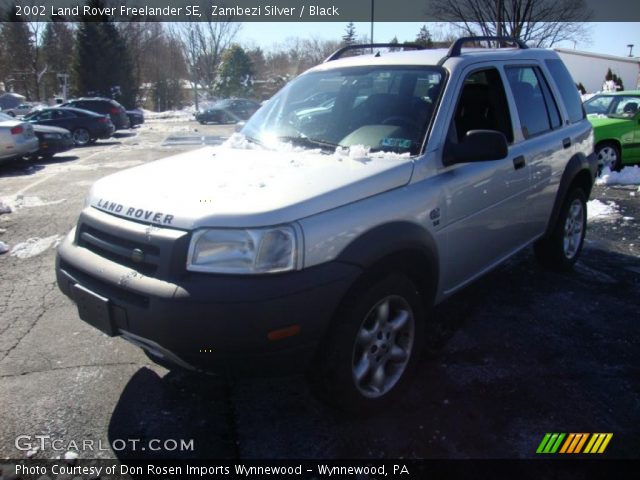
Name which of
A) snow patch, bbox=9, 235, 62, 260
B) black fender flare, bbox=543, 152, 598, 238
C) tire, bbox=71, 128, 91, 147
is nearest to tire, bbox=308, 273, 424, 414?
black fender flare, bbox=543, 152, 598, 238

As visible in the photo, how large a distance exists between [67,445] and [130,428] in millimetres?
309

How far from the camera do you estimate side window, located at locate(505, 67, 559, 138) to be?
3.86 metres

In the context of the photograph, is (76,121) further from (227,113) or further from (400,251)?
(400,251)

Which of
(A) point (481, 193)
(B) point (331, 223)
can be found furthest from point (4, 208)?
(A) point (481, 193)

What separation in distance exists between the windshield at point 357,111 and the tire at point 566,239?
2239 mm

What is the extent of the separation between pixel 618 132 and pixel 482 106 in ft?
25.4

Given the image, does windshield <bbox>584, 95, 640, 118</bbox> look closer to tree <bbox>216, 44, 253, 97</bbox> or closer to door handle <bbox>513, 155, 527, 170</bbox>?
door handle <bbox>513, 155, 527, 170</bbox>

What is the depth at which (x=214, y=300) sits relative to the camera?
2.14 m

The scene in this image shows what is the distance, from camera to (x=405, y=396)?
295 centimetres

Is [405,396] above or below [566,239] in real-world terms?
below

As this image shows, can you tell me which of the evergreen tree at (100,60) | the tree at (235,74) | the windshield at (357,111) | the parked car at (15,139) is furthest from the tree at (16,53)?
the windshield at (357,111)

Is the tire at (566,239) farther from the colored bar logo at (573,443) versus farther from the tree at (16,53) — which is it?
the tree at (16,53)

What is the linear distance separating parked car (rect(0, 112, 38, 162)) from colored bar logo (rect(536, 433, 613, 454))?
1217cm

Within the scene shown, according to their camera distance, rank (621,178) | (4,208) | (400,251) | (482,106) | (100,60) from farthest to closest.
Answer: (100,60)
(621,178)
(4,208)
(482,106)
(400,251)
